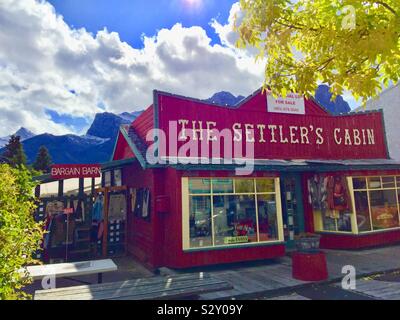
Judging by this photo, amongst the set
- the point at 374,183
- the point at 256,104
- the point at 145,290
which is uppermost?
the point at 256,104

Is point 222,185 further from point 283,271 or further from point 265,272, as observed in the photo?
point 283,271

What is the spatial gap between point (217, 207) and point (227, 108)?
175 inches

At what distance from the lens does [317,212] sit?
495 inches

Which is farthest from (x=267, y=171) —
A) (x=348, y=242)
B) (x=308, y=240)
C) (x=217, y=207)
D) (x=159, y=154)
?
(x=348, y=242)

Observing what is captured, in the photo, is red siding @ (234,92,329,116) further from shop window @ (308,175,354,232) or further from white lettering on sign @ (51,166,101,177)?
white lettering on sign @ (51,166,101,177)

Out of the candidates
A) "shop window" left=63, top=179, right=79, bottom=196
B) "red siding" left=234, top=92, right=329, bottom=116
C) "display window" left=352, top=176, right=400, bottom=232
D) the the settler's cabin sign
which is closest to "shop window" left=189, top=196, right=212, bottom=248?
the the settler's cabin sign

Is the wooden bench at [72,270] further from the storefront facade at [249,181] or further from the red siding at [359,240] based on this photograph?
the red siding at [359,240]

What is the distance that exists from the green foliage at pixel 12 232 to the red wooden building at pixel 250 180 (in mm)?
5020

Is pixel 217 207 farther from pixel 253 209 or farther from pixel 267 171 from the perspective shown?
pixel 267 171

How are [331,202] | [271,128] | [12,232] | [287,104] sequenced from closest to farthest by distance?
[12,232] < [331,202] < [271,128] < [287,104]

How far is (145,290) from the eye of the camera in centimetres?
523

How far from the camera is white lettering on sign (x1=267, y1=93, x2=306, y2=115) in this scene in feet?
42.7

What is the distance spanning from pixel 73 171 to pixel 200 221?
549 centimetres

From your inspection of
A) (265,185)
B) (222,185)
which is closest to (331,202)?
(265,185)
